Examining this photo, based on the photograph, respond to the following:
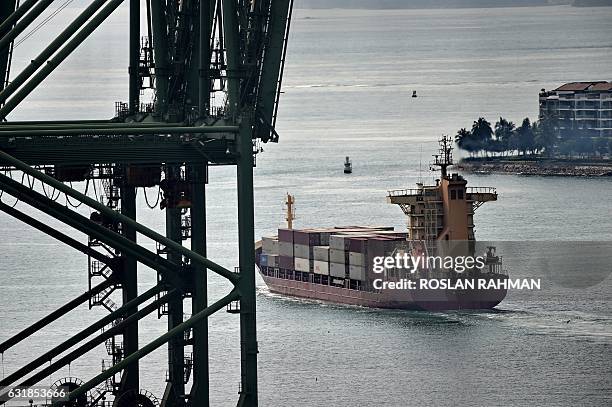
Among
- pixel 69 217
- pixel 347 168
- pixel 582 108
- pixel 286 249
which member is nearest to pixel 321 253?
pixel 286 249

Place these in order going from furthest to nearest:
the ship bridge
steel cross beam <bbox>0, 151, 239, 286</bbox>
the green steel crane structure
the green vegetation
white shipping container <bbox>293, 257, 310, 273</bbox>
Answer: the green vegetation < white shipping container <bbox>293, 257, 310, 273</bbox> < the ship bridge < the green steel crane structure < steel cross beam <bbox>0, 151, 239, 286</bbox>

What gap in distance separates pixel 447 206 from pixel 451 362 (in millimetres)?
17425

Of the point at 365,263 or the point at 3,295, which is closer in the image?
the point at 3,295

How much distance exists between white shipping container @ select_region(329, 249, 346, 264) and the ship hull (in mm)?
1227

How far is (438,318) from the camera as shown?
224 ft

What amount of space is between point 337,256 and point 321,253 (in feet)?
3.71

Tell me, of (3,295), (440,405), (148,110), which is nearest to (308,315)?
(3,295)

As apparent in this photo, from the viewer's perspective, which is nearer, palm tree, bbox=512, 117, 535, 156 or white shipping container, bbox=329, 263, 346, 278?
white shipping container, bbox=329, 263, 346, 278

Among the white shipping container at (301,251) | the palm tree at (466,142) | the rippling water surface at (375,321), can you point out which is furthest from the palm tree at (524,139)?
the white shipping container at (301,251)

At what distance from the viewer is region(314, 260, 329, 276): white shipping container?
245 ft

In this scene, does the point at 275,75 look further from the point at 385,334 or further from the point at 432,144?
the point at 432,144

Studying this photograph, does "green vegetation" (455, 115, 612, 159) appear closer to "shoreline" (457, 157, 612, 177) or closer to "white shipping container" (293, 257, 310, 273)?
"shoreline" (457, 157, 612, 177)

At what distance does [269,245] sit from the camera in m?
77.8

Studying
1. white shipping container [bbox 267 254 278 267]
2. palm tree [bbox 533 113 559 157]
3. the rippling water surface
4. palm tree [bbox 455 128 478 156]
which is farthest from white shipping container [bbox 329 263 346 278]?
palm tree [bbox 533 113 559 157]
